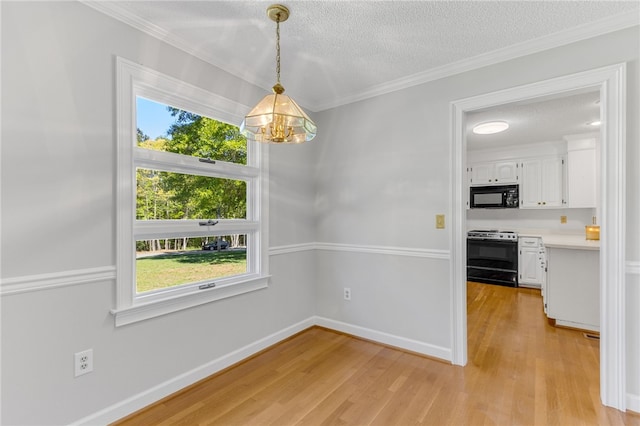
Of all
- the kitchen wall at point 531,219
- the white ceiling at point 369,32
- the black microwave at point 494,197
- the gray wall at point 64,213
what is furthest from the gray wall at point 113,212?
the kitchen wall at point 531,219

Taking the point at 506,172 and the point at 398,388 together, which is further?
the point at 506,172

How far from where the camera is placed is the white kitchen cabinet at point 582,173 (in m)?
4.45

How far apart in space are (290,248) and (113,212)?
5.39 feet

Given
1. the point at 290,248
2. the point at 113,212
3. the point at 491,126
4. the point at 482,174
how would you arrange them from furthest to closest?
the point at 482,174
the point at 491,126
the point at 290,248
the point at 113,212

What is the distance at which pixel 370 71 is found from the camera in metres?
2.62

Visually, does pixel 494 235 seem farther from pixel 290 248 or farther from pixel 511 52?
pixel 290 248

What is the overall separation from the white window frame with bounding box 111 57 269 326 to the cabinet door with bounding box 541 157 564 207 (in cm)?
482

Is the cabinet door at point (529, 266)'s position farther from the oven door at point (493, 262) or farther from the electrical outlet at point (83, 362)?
the electrical outlet at point (83, 362)

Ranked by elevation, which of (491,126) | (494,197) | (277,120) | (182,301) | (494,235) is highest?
(491,126)

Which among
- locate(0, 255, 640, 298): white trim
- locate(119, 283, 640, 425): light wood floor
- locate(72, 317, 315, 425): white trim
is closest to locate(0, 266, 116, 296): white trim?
locate(0, 255, 640, 298): white trim

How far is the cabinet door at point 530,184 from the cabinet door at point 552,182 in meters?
0.07

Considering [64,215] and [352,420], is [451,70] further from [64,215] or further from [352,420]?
[64,215]

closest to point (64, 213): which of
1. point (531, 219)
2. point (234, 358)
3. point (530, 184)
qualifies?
point (234, 358)

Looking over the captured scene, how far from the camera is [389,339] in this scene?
2877 mm
